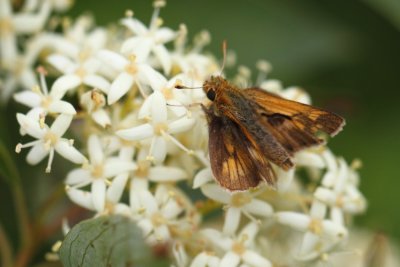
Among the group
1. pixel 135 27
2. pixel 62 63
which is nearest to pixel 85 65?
pixel 62 63

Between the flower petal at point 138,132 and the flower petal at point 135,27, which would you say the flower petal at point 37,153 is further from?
the flower petal at point 135,27

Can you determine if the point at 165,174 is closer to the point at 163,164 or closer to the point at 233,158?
the point at 163,164

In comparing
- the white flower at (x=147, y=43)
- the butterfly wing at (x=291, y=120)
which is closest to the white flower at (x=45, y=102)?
Answer: the white flower at (x=147, y=43)

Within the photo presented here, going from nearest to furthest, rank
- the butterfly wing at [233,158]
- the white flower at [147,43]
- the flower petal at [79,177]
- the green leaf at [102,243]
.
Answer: the green leaf at [102,243], the butterfly wing at [233,158], the flower petal at [79,177], the white flower at [147,43]

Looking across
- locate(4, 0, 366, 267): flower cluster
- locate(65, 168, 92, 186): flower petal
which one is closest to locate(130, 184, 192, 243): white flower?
locate(4, 0, 366, 267): flower cluster

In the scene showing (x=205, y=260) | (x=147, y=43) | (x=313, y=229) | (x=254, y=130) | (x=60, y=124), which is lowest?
(x=205, y=260)

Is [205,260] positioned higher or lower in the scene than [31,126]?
lower

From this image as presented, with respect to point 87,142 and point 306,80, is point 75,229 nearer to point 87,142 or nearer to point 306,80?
point 87,142
